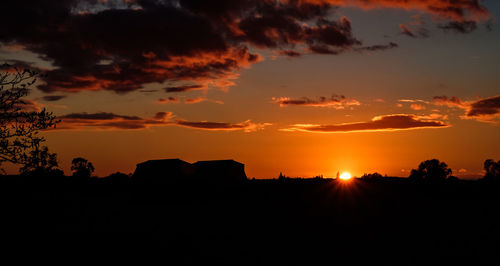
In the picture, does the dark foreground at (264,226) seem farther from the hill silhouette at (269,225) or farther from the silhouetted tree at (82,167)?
the silhouetted tree at (82,167)

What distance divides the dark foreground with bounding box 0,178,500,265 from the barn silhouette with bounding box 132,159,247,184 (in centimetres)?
2854

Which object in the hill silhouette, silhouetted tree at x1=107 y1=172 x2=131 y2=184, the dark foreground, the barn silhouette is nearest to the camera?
the dark foreground

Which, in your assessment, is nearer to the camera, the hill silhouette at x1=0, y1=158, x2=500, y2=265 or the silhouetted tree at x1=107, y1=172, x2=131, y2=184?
the hill silhouette at x1=0, y1=158, x2=500, y2=265

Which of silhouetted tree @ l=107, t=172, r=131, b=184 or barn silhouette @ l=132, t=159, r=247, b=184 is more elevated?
barn silhouette @ l=132, t=159, r=247, b=184

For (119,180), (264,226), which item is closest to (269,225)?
(264,226)

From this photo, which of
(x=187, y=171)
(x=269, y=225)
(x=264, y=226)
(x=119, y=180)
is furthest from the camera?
(x=187, y=171)

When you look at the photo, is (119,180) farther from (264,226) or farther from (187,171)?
(264,226)

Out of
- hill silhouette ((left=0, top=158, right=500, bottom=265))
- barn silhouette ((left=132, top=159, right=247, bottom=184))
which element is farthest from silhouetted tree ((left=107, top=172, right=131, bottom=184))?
hill silhouette ((left=0, top=158, right=500, bottom=265))

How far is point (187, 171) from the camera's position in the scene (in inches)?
3317

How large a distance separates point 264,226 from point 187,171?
5397 centimetres

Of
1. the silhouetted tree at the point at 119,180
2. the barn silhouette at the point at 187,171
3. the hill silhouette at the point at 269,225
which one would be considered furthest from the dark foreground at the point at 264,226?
the barn silhouette at the point at 187,171

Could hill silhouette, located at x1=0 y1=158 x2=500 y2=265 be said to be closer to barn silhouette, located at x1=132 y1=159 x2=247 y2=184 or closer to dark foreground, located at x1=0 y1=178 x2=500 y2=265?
dark foreground, located at x1=0 y1=178 x2=500 y2=265

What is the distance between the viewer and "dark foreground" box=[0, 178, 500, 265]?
24109 mm

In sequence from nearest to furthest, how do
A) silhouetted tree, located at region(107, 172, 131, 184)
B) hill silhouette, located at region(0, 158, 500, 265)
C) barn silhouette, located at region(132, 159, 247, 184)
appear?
hill silhouette, located at region(0, 158, 500, 265) → silhouetted tree, located at region(107, 172, 131, 184) → barn silhouette, located at region(132, 159, 247, 184)
